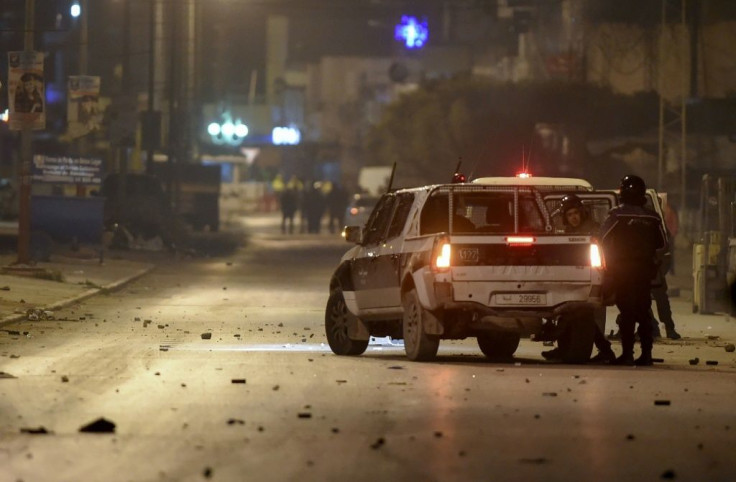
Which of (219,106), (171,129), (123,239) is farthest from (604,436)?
(219,106)

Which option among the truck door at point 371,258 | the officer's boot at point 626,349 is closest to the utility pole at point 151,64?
the truck door at point 371,258

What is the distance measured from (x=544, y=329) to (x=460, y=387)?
246cm

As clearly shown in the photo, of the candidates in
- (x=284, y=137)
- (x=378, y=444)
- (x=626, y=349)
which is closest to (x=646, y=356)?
(x=626, y=349)

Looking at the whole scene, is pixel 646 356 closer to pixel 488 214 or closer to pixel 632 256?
pixel 632 256

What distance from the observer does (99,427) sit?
1059 cm

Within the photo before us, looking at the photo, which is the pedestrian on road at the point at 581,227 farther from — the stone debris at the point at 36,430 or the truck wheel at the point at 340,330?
the stone debris at the point at 36,430

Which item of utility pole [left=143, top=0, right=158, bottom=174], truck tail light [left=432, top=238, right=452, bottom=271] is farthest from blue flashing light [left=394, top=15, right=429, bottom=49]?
truck tail light [left=432, top=238, right=452, bottom=271]

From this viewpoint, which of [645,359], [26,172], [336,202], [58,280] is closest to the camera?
[645,359]

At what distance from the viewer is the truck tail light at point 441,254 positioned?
15.5 metres

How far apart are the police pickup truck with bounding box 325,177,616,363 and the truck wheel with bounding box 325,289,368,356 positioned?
0.01 meters

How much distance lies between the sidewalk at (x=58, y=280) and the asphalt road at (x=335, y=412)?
12.9 ft

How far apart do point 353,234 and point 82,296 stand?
10784mm

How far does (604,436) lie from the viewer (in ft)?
34.7

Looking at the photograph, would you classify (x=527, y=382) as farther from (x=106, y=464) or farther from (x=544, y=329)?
(x=106, y=464)
